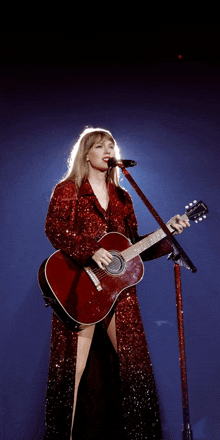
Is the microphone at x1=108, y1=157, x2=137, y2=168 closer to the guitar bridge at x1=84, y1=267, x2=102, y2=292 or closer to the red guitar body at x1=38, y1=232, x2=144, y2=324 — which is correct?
the red guitar body at x1=38, y1=232, x2=144, y2=324

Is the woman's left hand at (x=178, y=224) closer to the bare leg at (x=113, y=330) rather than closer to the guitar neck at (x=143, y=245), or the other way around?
the guitar neck at (x=143, y=245)

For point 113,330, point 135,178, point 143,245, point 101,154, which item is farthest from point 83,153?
point 113,330

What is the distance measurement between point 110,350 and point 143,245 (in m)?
0.81

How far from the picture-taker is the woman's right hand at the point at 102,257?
83.2 inches

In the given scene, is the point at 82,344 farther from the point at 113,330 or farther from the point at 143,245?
the point at 143,245

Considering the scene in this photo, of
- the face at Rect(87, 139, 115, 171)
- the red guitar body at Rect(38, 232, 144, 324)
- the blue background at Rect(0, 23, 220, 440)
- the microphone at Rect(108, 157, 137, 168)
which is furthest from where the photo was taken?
the blue background at Rect(0, 23, 220, 440)

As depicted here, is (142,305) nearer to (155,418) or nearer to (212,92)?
(155,418)

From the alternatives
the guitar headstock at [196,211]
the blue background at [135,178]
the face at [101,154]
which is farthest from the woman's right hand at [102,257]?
the blue background at [135,178]

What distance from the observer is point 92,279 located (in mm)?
2154

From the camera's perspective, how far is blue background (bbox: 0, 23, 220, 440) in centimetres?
271

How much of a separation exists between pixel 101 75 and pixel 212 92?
0.89 meters

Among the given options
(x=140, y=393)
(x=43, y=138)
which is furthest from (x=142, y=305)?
(x=43, y=138)

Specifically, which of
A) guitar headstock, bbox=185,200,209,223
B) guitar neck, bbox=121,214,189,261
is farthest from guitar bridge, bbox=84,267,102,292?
guitar headstock, bbox=185,200,209,223

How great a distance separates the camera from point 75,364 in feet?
7.11
